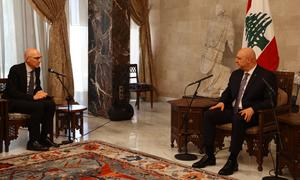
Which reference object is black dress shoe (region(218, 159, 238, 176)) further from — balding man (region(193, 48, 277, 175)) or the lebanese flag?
the lebanese flag

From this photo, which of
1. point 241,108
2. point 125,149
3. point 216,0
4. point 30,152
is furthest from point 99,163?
point 216,0

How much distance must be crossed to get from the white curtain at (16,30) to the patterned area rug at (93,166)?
8.79 ft

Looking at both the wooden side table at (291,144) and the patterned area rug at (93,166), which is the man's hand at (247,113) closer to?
the wooden side table at (291,144)

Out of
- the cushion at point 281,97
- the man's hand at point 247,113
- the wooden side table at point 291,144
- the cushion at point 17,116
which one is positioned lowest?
the wooden side table at point 291,144

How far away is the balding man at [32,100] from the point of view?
4.56 meters

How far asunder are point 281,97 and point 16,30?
4.49 metres

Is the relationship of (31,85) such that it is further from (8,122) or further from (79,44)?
(79,44)

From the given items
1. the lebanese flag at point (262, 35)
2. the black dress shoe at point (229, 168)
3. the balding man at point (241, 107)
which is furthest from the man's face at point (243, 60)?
the lebanese flag at point (262, 35)

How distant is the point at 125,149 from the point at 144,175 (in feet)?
3.02

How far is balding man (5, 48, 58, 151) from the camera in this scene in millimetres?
4559

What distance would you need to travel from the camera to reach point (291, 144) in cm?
360

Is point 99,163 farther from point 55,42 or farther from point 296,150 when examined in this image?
point 55,42

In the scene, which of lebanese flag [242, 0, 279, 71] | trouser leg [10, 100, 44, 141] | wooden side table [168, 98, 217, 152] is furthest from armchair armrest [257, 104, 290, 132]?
trouser leg [10, 100, 44, 141]

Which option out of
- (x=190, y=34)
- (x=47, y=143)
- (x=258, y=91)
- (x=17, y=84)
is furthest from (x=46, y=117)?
(x=190, y=34)
